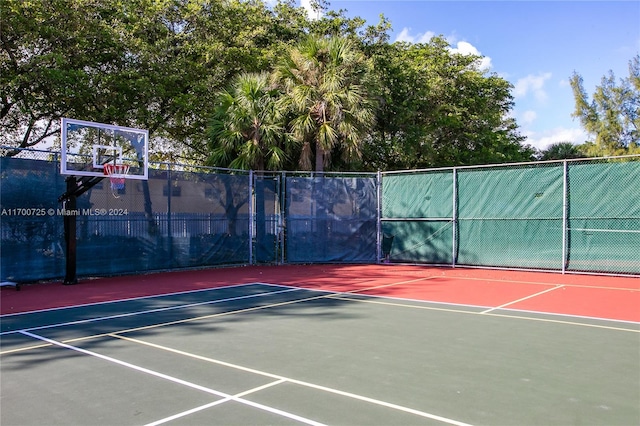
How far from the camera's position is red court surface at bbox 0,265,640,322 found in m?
9.55

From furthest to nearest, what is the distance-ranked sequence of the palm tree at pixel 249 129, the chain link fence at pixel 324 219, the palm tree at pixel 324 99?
1. the palm tree at pixel 249 129
2. the palm tree at pixel 324 99
3. the chain link fence at pixel 324 219

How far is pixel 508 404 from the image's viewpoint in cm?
446

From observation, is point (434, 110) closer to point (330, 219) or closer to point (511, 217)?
point (330, 219)

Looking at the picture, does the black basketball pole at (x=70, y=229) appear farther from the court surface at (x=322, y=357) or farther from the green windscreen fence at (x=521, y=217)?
the green windscreen fence at (x=521, y=217)

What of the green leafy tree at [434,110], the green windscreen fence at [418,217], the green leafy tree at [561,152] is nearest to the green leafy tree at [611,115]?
the green leafy tree at [561,152]

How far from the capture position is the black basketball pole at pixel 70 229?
476 inches

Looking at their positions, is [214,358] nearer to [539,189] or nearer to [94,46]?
[539,189]

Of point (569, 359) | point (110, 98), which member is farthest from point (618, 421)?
point (110, 98)

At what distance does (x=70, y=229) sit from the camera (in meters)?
12.2

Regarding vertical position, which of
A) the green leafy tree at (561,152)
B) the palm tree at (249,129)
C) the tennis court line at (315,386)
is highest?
the green leafy tree at (561,152)

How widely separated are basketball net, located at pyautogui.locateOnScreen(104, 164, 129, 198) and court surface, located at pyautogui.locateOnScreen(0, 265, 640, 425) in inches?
125

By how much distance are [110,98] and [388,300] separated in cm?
1371

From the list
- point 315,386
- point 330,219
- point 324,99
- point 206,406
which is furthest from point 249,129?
point 206,406

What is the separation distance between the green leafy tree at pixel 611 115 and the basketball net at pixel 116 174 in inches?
1540
